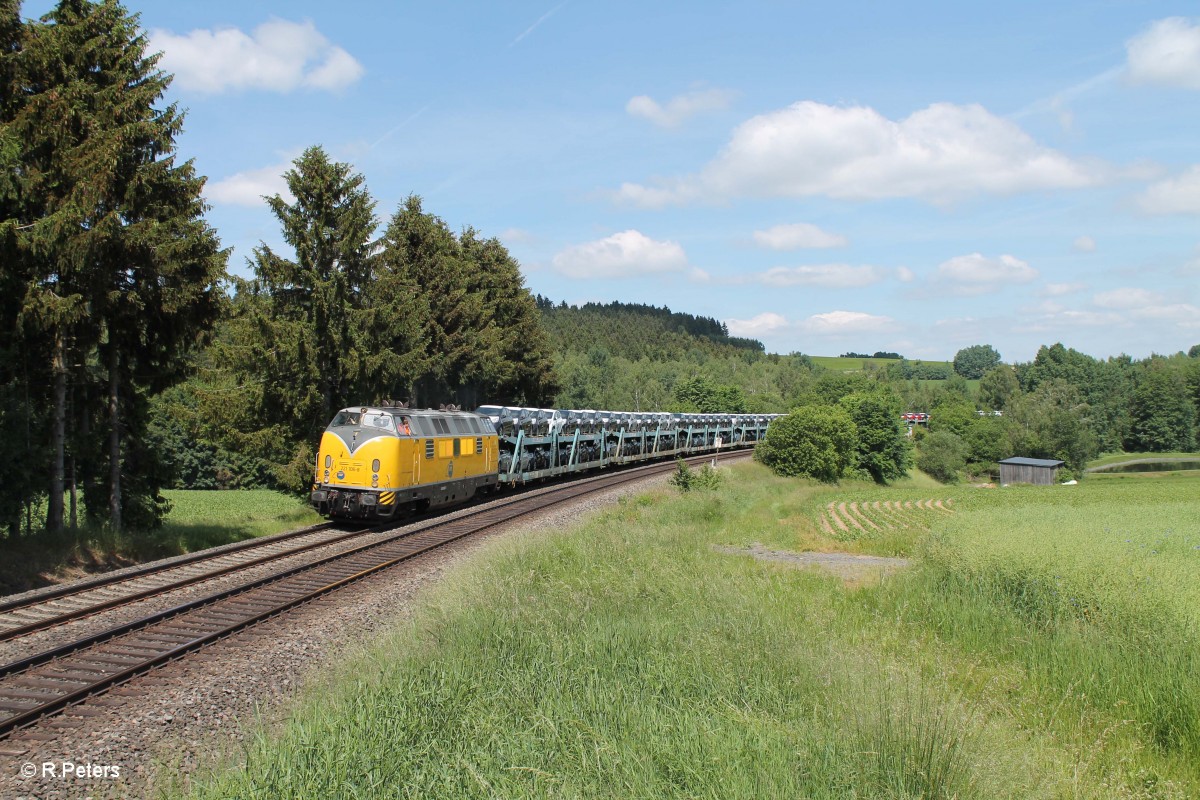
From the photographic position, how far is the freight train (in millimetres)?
17828

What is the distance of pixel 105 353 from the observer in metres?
17.3

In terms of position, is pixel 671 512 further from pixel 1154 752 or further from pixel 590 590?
pixel 1154 752

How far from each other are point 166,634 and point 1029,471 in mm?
81132

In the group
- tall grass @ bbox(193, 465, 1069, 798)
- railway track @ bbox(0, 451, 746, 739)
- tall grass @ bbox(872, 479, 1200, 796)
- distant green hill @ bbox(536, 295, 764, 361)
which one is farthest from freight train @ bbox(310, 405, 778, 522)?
distant green hill @ bbox(536, 295, 764, 361)

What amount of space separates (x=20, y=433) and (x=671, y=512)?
607 inches

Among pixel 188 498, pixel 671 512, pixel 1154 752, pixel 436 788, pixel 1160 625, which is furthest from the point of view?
pixel 188 498

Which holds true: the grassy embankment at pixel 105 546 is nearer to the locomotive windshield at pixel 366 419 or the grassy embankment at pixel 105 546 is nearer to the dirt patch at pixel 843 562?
the locomotive windshield at pixel 366 419

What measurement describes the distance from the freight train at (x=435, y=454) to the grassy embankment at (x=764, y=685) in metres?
5.67

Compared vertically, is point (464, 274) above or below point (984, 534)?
above

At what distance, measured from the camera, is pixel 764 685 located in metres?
6.41

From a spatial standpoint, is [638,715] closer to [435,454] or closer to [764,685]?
[764,685]

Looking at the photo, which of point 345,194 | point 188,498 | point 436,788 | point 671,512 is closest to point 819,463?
point 671,512

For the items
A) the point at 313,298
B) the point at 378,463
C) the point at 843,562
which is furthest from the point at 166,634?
the point at 313,298

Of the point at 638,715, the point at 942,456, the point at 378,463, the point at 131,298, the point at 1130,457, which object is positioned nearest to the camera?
the point at 638,715
